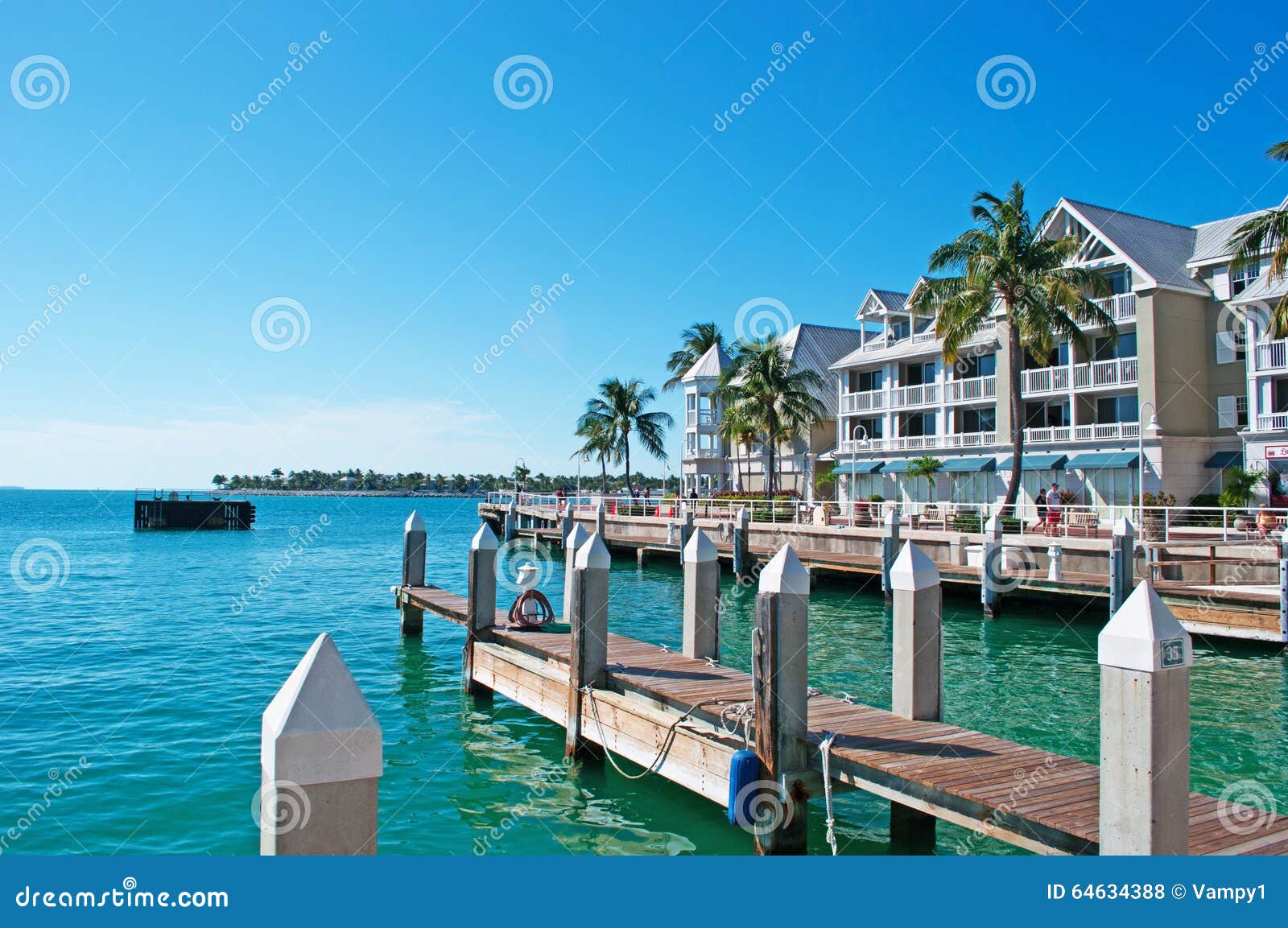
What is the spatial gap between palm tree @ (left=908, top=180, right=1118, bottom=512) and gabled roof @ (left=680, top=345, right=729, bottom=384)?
2493 centimetres

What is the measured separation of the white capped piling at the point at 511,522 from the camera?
190 ft

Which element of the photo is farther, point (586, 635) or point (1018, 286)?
point (1018, 286)

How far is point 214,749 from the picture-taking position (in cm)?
1236

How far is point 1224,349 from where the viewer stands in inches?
1352

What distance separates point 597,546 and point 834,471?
35.9 meters

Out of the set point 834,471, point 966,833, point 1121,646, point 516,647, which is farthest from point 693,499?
point 1121,646

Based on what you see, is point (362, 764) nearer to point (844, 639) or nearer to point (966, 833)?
point (966, 833)

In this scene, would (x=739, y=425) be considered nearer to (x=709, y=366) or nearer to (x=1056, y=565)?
(x=709, y=366)

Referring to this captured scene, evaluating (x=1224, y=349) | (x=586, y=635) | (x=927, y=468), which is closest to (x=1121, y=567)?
(x=586, y=635)

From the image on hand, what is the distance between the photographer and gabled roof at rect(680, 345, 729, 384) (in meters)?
58.1

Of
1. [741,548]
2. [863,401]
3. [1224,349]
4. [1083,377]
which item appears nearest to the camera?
[741,548]

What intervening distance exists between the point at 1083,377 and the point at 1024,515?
6147mm

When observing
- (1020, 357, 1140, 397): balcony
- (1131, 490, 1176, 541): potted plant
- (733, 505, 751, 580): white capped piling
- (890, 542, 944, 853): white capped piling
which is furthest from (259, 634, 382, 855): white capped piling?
(1020, 357, 1140, 397): balcony

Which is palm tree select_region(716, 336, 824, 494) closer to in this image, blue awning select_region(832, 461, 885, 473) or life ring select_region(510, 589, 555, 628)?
blue awning select_region(832, 461, 885, 473)
